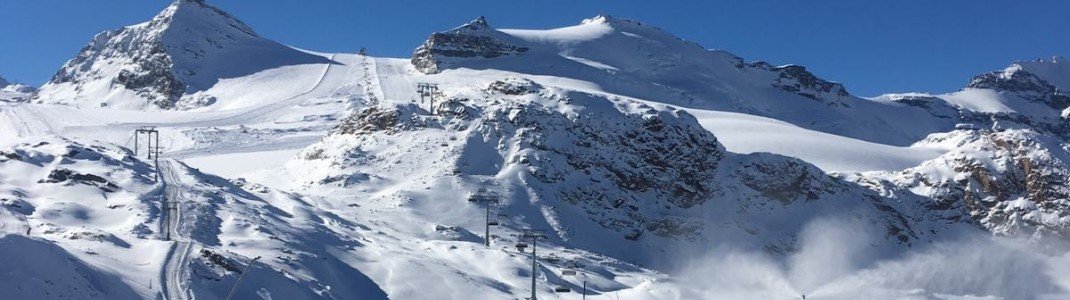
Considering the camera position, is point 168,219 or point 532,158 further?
point 532,158

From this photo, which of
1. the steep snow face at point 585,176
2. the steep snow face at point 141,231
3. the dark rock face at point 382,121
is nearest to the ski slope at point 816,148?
the steep snow face at point 585,176

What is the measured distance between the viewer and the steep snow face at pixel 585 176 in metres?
97.4

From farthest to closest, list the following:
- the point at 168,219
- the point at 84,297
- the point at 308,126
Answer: the point at 308,126 < the point at 168,219 < the point at 84,297

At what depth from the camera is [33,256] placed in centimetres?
4719

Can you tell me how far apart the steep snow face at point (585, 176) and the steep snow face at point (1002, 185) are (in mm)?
5100

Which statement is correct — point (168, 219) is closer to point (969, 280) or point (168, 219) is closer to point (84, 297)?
point (84, 297)

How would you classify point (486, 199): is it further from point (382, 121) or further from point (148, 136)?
point (148, 136)

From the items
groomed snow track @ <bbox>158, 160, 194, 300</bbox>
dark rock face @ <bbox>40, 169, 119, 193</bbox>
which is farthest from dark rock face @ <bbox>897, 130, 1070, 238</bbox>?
dark rock face @ <bbox>40, 169, 119, 193</bbox>

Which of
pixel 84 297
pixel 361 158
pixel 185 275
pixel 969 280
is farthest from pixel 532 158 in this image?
pixel 84 297

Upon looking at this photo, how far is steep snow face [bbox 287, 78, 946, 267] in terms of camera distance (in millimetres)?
97375

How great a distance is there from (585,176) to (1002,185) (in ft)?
152

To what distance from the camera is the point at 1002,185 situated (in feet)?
395

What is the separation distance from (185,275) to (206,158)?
7207 cm

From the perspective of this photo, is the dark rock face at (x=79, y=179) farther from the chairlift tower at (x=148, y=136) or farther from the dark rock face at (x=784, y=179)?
the dark rock face at (x=784, y=179)
